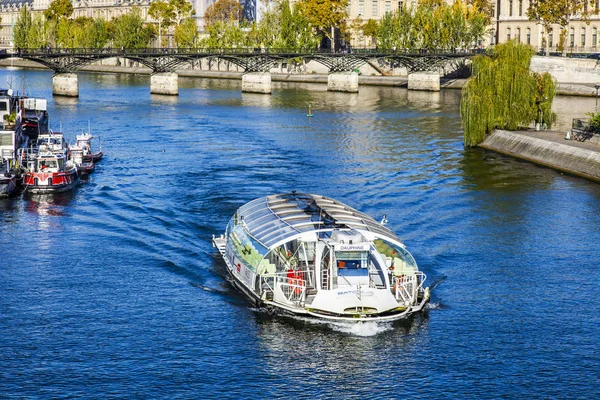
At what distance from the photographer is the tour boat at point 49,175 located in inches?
2709

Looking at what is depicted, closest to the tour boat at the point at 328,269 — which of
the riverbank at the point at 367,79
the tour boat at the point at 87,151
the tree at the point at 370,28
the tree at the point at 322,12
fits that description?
the tour boat at the point at 87,151

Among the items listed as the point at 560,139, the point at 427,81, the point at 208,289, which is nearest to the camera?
the point at 208,289

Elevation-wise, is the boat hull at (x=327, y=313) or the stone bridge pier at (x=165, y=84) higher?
the stone bridge pier at (x=165, y=84)

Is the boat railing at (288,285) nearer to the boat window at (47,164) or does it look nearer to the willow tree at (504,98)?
the boat window at (47,164)

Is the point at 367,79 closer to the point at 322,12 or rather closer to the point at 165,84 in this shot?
the point at 322,12

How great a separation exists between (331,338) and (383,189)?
30.5 meters

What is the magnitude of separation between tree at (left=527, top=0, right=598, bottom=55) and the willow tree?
65.6m

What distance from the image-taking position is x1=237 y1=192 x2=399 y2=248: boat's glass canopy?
141 ft

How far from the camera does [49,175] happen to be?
227ft

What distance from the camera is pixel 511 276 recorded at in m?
48.1

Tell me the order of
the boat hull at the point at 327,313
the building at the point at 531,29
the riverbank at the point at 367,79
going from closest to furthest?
1. the boat hull at the point at 327,313
2. the riverbank at the point at 367,79
3. the building at the point at 531,29

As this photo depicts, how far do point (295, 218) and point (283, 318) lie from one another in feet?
16.8

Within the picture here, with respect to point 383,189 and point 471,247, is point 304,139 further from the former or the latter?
point 471,247

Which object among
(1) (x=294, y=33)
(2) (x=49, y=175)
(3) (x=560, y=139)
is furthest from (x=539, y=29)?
(2) (x=49, y=175)
